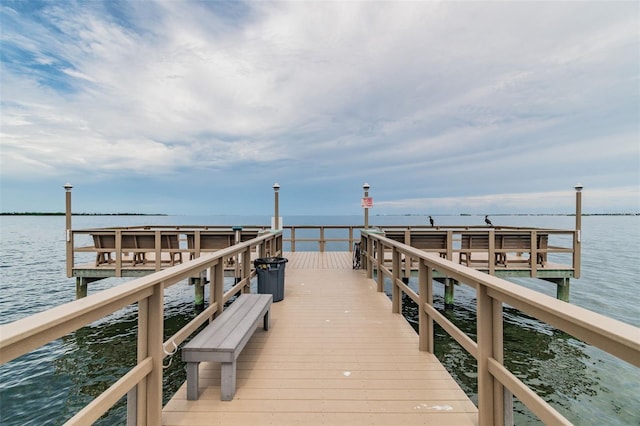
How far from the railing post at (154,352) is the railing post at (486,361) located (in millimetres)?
2090

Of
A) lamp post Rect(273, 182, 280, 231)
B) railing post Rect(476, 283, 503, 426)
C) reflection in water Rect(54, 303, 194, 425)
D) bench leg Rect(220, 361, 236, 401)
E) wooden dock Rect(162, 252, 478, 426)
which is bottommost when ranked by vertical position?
reflection in water Rect(54, 303, 194, 425)

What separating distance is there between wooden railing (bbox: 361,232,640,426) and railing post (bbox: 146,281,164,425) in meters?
2.08

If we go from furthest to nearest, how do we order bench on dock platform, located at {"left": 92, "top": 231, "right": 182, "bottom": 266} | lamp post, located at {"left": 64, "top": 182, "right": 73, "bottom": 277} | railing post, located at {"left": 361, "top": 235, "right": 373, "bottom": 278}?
lamp post, located at {"left": 64, "top": 182, "right": 73, "bottom": 277}, bench on dock platform, located at {"left": 92, "top": 231, "right": 182, "bottom": 266}, railing post, located at {"left": 361, "top": 235, "right": 373, "bottom": 278}

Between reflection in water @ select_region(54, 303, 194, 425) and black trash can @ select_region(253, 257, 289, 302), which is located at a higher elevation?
black trash can @ select_region(253, 257, 289, 302)

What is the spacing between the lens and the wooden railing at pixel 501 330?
97 centimetres

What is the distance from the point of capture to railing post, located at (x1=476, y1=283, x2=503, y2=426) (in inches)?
69.7

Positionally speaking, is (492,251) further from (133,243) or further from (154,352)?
(133,243)

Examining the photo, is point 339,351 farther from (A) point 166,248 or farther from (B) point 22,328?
(A) point 166,248

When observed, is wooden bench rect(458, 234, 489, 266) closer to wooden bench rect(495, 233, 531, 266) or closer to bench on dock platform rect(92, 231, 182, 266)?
wooden bench rect(495, 233, 531, 266)

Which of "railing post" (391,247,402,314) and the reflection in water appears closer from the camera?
the reflection in water

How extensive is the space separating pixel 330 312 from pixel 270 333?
1153 millimetres

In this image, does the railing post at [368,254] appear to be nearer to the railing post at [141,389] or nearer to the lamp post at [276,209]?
the lamp post at [276,209]

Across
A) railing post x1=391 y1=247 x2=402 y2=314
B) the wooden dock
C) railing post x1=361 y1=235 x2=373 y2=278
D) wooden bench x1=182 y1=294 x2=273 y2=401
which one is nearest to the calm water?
railing post x1=391 y1=247 x2=402 y2=314

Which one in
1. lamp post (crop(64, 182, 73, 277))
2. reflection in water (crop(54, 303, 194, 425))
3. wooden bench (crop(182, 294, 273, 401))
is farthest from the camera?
lamp post (crop(64, 182, 73, 277))
